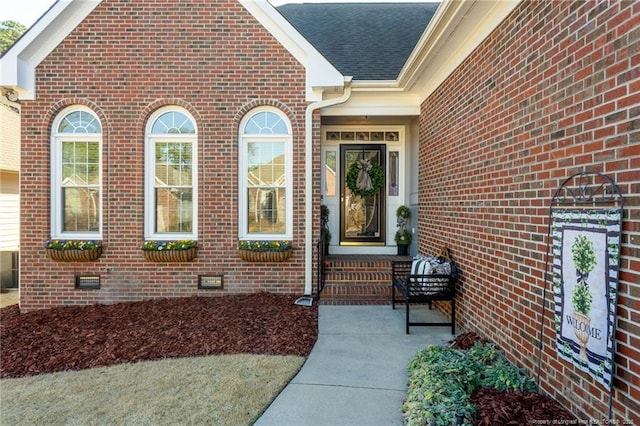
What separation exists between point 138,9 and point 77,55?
1203mm

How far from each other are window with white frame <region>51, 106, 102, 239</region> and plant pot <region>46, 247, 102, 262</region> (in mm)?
320

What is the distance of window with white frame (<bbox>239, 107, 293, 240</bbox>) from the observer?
5930mm

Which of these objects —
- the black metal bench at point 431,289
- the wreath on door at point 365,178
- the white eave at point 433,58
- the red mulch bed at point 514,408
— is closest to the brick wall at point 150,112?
the white eave at point 433,58

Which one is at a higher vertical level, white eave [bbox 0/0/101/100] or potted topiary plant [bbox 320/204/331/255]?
white eave [bbox 0/0/101/100]

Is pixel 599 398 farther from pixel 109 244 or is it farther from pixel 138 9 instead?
pixel 138 9

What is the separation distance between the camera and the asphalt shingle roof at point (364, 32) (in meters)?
6.66

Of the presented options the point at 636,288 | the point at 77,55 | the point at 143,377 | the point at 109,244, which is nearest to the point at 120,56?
the point at 77,55

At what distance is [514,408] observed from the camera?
245 cm

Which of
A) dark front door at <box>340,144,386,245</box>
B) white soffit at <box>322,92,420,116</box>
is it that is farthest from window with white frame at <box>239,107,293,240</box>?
dark front door at <box>340,144,386,245</box>

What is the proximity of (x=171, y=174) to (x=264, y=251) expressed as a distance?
6.59ft

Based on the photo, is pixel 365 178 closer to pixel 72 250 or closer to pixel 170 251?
pixel 170 251

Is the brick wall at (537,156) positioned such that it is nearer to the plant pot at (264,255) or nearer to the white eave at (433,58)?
the white eave at (433,58)

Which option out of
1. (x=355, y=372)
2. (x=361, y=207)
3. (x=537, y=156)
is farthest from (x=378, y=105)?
(x=355, y=372)

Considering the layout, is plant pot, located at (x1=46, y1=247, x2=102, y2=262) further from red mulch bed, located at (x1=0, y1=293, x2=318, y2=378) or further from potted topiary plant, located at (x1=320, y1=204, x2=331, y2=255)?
potted topiary plant, located at (x1=320, y1=204, x2=331, y2=255)
